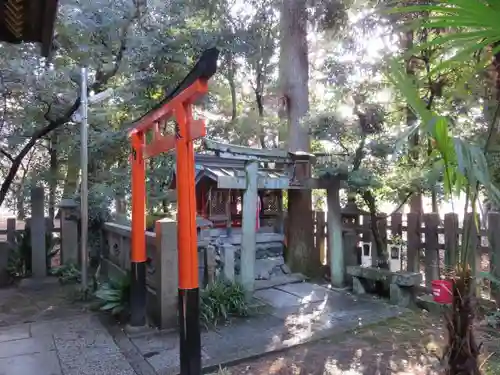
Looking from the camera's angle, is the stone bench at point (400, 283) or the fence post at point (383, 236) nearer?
the stone bench at point (400, 283)

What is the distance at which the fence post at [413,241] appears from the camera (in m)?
6.30

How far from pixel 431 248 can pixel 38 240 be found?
23.4ft

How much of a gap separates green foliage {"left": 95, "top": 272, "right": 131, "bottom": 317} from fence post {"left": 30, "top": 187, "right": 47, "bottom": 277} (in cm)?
293

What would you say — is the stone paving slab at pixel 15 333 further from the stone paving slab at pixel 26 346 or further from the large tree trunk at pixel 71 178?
the large tree trunk at pixel 71 178

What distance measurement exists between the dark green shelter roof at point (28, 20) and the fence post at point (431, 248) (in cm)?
537

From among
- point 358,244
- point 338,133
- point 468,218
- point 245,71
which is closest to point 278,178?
point 338,133

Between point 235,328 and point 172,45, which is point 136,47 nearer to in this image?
point 172,45

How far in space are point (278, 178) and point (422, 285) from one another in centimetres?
278

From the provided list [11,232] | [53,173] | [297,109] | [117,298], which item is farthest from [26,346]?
[53,173]

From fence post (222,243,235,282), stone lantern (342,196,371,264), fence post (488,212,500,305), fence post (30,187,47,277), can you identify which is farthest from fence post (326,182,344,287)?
fence post (30,187,47,277)

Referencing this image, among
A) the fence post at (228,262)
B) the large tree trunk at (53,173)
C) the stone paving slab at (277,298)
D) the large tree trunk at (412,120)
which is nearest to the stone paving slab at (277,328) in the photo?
the stone paving slab at (277,298)

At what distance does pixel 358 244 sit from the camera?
24.3 ft

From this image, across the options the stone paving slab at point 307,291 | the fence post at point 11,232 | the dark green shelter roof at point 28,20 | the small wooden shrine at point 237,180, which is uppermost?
the dark green shelter roof at point 28,20

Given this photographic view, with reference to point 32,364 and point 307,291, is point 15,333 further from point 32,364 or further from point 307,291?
point 307,291
